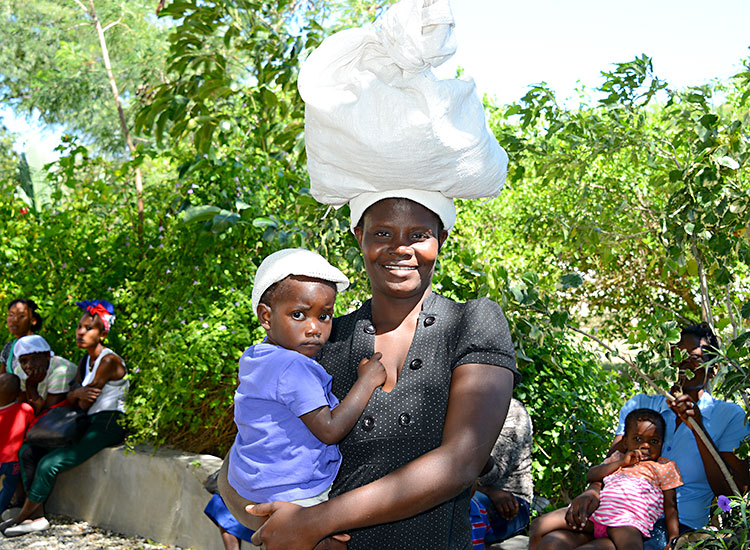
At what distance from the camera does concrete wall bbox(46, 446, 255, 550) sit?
525 cm

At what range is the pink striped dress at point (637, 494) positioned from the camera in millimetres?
3439

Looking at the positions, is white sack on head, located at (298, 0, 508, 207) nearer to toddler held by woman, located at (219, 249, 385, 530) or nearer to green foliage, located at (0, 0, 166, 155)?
toddler held by woman, located at (219, 249, 385, 530)

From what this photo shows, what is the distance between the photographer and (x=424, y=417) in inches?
76.0

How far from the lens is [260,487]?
220 cm

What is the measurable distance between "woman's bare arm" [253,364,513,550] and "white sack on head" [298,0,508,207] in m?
0.53

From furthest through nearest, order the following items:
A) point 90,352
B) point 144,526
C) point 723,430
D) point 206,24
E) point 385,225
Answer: point 90,352, point 144,526, point 206,24, point 723,430, point 385,225

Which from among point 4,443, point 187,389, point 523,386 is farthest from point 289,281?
point 4,443

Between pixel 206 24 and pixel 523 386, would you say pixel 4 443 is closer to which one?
pixel 206 24

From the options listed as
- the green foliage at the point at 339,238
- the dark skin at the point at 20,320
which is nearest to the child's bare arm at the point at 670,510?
the green foliage at the point at 339,238

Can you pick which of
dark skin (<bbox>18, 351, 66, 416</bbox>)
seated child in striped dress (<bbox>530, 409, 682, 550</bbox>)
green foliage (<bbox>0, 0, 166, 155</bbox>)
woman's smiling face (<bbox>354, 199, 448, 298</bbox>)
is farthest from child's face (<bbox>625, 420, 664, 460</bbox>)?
green foliage (<bbox>0, 0, 166, 155</bbox>)

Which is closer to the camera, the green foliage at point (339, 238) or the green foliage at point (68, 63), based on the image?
the green foliage at point (339, 238)

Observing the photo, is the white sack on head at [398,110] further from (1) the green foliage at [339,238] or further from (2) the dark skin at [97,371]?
(2) the dark skin at [97,371]

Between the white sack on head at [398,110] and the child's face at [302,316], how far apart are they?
38cm

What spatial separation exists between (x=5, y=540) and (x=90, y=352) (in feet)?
4.74
